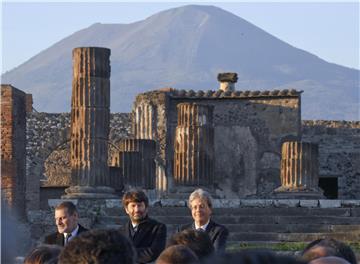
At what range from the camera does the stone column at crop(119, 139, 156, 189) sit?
23.3 metres

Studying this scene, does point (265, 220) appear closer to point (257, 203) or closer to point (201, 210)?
point (257, 203)

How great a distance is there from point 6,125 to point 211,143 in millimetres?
4194

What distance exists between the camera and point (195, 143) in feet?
74.0

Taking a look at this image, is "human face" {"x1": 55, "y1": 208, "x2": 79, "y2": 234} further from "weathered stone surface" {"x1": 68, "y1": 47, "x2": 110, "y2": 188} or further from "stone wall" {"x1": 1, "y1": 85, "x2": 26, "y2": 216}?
"stone wall" {"x1": 1, "y1": 85, "x2": 26, "y2": 216}

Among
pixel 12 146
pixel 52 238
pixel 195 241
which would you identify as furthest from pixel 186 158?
pixel 195 241

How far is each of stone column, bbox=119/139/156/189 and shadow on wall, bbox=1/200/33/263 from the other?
2.38 m

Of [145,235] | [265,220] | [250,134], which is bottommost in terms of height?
[265,220]

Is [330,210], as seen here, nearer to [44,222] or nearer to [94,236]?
[44,222]

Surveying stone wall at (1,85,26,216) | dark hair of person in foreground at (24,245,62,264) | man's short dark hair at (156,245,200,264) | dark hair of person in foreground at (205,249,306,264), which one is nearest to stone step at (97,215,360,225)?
stone wall at (1,85,26,216)

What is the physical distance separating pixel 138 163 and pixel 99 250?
63.3 feet

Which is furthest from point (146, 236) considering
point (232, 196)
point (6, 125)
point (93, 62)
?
point (232, 196)

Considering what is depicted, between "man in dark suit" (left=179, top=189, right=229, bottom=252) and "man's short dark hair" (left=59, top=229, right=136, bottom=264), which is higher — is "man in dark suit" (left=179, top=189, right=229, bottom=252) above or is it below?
below

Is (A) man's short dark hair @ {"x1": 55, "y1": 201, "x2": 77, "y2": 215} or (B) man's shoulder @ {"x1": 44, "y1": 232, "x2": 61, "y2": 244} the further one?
(B) man's shoulder @ {"x1": 44, "y1": 232, "x2": 61, "y2": 244}

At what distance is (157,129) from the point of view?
→ 109 feet
